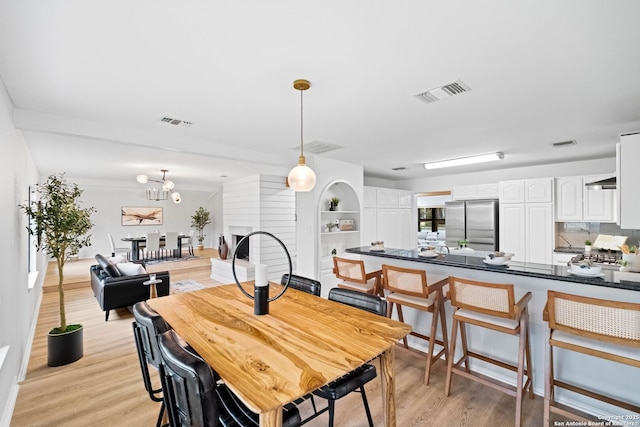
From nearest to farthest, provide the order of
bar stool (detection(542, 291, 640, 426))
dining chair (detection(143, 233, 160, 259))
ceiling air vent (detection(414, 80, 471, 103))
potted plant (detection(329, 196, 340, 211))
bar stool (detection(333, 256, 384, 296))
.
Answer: bar stool (detection(542, 291, 640, 426)) < ceiling air vent (detection(414, 80, 471, 103)) < bar stool (detection(333, 256, 384, 296)) < potted plant (detection(329, 196, 340, 211)) < dining chair (detection(143, 233, 160, 259))

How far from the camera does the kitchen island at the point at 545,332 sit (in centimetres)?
202

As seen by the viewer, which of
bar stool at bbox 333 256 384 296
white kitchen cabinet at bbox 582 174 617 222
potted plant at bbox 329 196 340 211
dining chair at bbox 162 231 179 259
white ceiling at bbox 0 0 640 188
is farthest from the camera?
dining chair at bbox 162 231 179 259

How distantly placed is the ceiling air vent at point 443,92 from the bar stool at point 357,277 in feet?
5.43

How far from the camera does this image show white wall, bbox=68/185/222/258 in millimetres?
9102

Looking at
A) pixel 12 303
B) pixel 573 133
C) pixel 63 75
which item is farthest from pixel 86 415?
pixel 573 133

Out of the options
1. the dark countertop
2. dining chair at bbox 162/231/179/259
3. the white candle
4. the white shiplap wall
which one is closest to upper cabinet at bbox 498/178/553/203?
the dark countertop

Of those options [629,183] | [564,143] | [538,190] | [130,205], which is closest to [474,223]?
[538,190]

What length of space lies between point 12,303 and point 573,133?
579 cm

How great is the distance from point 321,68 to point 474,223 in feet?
16.6

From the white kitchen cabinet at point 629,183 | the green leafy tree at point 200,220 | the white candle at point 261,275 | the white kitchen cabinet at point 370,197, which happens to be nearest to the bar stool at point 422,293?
the white candle at point 261,275

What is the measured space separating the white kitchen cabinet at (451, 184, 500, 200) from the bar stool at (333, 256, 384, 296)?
145 inches

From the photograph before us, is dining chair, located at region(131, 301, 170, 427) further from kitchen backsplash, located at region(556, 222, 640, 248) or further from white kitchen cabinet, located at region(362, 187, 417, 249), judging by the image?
kitchen backsplash, located at region(556, 222, 640, 248)

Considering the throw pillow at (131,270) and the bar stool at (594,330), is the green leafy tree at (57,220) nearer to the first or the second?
the throw pillow at (131,270)

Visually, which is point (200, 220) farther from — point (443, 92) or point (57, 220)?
point (443, 92)
